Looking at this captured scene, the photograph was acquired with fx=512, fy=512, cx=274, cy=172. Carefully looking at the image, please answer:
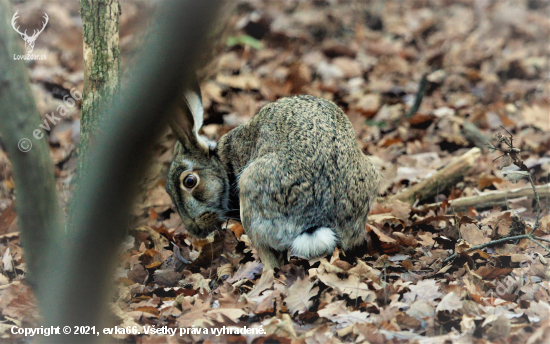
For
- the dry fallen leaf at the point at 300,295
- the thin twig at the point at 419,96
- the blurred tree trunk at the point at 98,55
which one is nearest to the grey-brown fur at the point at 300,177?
the dry fallen leaf at the point at 300,295

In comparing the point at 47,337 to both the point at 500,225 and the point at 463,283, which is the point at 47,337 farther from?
the point at 500,225

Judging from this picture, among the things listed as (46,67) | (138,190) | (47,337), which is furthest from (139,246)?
(46,67)

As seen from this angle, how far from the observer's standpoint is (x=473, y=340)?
307 centimetres

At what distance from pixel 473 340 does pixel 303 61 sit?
25.6 feet

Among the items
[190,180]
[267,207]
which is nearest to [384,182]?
[267,207]

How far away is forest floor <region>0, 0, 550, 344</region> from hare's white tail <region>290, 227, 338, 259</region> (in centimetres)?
10

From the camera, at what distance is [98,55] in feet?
12.7

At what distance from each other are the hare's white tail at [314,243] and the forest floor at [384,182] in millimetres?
104

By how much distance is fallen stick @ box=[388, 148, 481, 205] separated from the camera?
19.3ft

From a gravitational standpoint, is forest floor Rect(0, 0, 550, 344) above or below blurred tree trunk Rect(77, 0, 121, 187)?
below

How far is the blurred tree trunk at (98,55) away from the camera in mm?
3787

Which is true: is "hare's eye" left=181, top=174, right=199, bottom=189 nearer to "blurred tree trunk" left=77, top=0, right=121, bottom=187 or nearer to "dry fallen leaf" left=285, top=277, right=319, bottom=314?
"blurred tree trunk" left=77, top=0, right=121, bottom=187

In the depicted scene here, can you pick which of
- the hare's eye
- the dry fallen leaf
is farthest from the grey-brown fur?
the dry fallen leaf

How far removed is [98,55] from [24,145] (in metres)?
0.96
